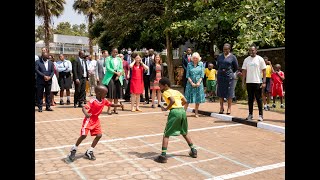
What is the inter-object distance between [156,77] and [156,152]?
6.03m

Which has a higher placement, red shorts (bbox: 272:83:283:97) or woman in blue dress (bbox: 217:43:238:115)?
woman in blue dress (bbox: 217:43:238:115)

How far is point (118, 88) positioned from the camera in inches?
415

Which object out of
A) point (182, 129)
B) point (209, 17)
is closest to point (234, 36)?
point (209, 17)

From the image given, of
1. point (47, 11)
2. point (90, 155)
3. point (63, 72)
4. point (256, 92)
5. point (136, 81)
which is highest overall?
point (47, 11)

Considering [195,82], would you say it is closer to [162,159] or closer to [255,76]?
[255,76]

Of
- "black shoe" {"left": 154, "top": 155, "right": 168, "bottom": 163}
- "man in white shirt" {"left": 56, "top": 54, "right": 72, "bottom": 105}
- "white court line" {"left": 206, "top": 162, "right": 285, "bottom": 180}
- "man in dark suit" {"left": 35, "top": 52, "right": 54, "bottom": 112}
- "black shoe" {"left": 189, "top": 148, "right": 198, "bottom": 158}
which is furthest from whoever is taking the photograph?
"man in white shirt" {"left": 56, "top": 54, "right": 72, "bottom": 105}

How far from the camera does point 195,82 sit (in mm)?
9656

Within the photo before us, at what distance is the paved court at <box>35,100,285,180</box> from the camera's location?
485cm

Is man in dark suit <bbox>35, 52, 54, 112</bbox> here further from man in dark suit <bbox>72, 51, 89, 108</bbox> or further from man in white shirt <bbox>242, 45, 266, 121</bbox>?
man in white shirt <bbox>242, 45, 266, 121</bbox>

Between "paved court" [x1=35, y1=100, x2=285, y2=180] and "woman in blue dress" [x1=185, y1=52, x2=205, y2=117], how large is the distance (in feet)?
2.24

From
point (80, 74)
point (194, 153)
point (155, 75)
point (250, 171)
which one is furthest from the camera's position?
point (80, 74)

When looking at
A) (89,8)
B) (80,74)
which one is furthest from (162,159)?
(89,8)

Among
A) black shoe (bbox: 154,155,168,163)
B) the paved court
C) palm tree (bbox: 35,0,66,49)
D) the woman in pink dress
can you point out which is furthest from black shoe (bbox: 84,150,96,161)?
palm tree (bbox: 35,0,66,49)
